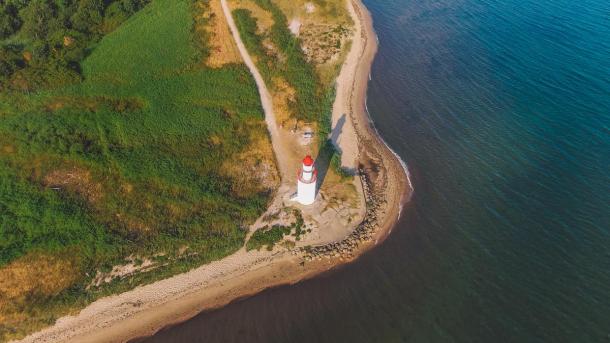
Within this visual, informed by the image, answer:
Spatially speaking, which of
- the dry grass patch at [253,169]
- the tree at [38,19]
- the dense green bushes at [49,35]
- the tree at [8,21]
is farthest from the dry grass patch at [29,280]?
the tree at [8,21]

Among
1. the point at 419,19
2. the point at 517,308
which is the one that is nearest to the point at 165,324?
the point at 517,308

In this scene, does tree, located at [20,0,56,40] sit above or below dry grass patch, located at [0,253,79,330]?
above

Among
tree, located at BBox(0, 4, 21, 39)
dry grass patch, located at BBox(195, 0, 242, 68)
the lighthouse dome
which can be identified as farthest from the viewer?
tree, located at BBox(0, 4, 21, 39)

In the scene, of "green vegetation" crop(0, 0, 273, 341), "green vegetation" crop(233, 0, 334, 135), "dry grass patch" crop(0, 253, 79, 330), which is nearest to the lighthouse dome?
"green vegetation" crop(0, 0, 273, 341)

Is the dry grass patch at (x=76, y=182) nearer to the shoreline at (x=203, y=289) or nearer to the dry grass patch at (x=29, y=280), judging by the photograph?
the dry grass patch at (x=29, y=280)

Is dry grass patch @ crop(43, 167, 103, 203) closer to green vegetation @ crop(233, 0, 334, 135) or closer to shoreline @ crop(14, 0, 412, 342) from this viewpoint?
shoreline @ crop(14, 0, 412, 342)

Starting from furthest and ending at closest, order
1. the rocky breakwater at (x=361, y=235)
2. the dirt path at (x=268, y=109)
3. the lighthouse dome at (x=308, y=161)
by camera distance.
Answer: the dirt path at (x=268, y=109)
the rocky breakwater at (x=361, y=235)
the lighthouse dome at (x=308, y=161)
